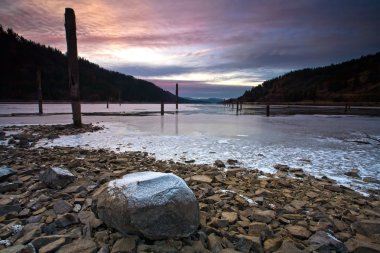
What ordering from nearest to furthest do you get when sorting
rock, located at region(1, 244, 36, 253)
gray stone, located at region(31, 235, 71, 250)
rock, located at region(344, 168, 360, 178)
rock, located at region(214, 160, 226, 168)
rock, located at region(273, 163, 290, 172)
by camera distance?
rock, located at region(1, 244, 36, 253)
gray stone, located at region(31, 235, 71, 250)
rock, located at region(344, 168, 360, 178)
rock, located at region(273, 163, 290, 172)
rock, located at region(214, 160, 226, 168)

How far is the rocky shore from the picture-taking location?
94.4 inches

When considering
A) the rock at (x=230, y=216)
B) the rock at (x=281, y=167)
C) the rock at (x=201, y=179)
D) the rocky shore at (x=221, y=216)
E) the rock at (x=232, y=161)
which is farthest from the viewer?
the rock at (x=232, y=161)

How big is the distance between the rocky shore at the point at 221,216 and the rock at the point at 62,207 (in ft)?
0.04

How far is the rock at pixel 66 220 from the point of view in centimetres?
270

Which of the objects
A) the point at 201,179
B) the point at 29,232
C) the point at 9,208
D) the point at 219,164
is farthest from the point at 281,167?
the point at 9,208

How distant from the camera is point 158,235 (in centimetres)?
237

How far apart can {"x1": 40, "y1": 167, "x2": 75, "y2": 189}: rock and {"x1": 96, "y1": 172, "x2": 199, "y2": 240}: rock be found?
1470 millimetres

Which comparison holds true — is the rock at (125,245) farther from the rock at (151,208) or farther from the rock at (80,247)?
the rock at (80,247)

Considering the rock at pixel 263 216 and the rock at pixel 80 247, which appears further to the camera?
the rock at pixel 263 216

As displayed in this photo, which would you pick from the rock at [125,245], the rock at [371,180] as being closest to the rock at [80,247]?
the rock at [125,245]

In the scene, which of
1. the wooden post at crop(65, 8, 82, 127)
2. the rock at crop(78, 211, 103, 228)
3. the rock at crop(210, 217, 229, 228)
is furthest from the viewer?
the wooden post at crop(65, 8, 82, 127)

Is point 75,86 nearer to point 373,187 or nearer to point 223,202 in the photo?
point 223,202

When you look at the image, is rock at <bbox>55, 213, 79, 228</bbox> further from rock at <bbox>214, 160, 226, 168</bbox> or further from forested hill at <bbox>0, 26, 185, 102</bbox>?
forested hill at <bbox>0, 26, 185, 102</bbox>

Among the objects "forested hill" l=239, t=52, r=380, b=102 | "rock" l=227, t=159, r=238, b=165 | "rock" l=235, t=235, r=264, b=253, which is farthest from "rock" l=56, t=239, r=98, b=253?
"forested hill" l=239, t=52, r=380, b=102
